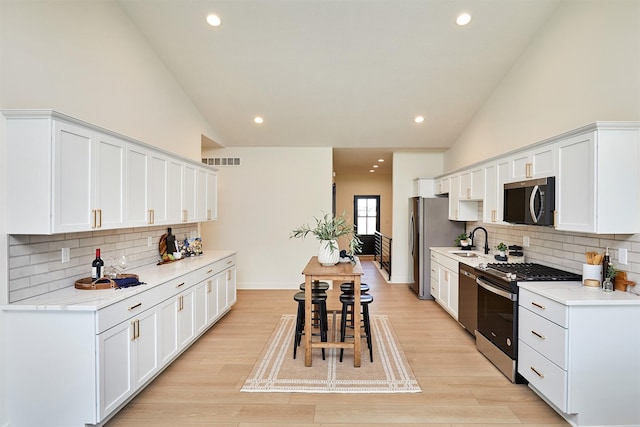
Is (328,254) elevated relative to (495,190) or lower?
lower

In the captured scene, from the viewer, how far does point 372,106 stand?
553 cm

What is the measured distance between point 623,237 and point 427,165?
Answer: 15.4 ft

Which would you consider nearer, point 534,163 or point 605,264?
point 605,264

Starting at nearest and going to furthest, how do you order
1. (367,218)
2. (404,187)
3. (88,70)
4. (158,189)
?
(88,70) < (158,189) < (404,187) < (367,218)

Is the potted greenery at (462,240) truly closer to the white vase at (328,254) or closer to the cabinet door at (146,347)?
the white vase at (328,254)

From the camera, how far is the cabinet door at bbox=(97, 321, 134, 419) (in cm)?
236

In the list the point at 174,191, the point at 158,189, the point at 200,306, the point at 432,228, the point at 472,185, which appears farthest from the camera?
the point at 432,228

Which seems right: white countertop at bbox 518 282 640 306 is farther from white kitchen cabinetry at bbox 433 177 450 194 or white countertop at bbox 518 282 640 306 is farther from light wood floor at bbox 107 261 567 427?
white kitchen cabinetry at bbox 433 177 450 194

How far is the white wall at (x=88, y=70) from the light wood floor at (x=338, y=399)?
99.5 inches

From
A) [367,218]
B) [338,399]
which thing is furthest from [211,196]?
[367,218]

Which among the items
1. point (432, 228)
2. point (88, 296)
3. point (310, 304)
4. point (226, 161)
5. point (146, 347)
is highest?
point (226, 161)

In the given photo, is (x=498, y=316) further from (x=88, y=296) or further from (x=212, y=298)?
(x=88, y=296)

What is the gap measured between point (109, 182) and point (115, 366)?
1.48 metres

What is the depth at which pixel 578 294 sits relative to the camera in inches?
101
